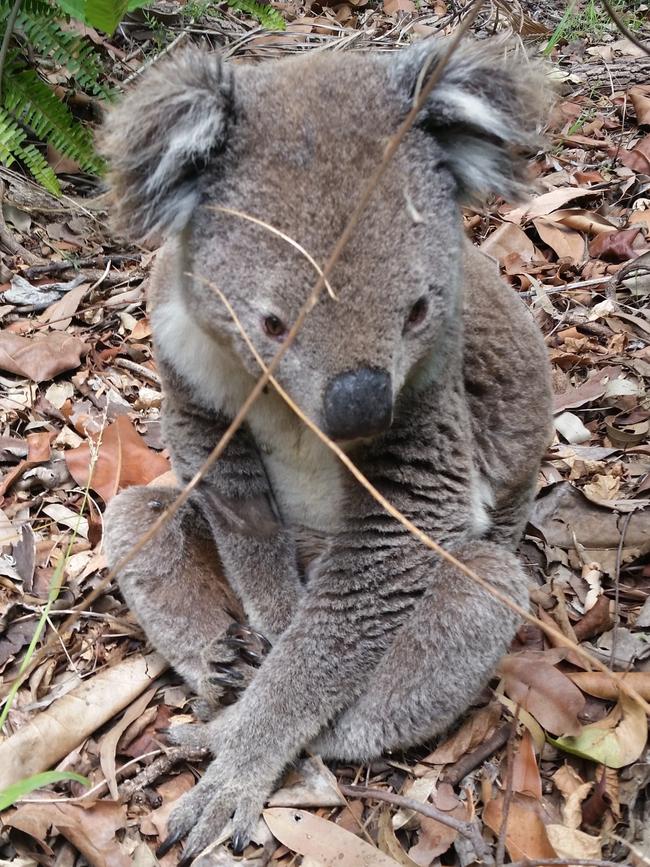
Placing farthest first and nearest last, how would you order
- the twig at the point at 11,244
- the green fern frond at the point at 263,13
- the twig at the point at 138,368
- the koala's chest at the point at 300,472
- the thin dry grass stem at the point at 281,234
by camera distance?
the green fern frond at the point at 263,13 → the twig at the point at 11,244 → the twig at the point at 138,368 → the koala's chest at the point at 300,472 → the thin dry grass stem at the point at 281,234

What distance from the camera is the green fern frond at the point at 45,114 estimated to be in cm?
463

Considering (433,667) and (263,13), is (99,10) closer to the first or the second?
(263,13)

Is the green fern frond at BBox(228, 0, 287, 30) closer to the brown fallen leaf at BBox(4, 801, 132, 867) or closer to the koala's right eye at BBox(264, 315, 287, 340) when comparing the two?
the koala's right eye at BBox(264, 315, 287, 340)

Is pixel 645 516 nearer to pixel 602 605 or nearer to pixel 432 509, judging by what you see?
pixel 602 605

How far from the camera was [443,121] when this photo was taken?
2154mm

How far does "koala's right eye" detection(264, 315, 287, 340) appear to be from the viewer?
1980mm

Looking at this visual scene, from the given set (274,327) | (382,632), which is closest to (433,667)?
(382,632)

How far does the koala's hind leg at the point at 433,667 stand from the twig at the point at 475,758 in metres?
0.11

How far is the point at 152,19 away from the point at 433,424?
4203 mm

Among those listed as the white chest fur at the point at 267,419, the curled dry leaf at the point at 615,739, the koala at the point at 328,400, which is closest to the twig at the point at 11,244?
the koala at the point at 328,400

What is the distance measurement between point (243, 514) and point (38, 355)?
161cm

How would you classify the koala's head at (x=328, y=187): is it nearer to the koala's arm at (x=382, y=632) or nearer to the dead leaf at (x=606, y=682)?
the koala's arm at (x=382, y=632)

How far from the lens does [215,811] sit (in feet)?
7.98

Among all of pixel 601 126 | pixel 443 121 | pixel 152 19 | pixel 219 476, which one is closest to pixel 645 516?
pixel 219 476
